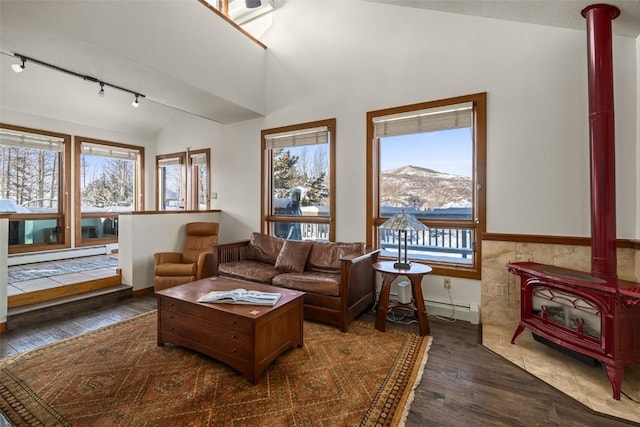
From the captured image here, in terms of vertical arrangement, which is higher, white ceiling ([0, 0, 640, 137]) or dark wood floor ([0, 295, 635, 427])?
white ceiling ([0, 0, 640, 137])

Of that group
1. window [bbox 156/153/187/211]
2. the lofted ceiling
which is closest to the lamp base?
the lofted ceiling

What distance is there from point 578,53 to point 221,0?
168 inches

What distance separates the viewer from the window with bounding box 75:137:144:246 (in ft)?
17.9

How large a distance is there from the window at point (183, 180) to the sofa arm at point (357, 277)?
345cm

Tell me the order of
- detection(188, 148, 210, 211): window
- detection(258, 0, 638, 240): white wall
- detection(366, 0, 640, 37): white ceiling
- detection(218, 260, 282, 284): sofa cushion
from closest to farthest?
A: detection(366, 0, 640, 37): white ceiling, detection(258, 0, 638, 240): white wall, detection(218, 260, 282, 284): sofa cushion, detection(188, 148, 210, 211): window

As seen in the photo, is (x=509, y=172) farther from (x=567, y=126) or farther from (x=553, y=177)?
(x=567, y=126)

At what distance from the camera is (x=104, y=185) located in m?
5.84

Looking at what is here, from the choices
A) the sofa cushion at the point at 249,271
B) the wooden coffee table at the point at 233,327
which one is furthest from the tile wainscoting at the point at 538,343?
the sofa cushion at the point at 249,271

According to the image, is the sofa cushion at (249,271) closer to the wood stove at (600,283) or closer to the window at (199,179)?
the window at (199,179)

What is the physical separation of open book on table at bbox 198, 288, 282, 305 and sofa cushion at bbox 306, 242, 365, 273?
1135 mm

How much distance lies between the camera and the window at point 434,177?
3119 millimetres

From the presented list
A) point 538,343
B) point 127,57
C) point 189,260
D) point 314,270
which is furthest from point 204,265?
point 538,343

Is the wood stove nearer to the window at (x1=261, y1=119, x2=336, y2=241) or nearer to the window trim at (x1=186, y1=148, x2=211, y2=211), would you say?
the window at (x1=261, y1=119, x2=336, y2=241)

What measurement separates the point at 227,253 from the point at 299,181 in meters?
1.46
